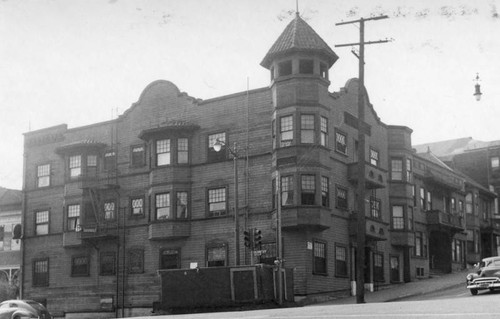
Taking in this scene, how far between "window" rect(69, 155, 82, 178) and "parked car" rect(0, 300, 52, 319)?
15391 mm

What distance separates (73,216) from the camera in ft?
176

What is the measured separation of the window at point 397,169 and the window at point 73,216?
70.8 ft

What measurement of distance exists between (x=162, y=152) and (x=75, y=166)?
25.3ft

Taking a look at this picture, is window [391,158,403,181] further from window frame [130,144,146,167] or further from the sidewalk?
window frame [130,144,146,167]

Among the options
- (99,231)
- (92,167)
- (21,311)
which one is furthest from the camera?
(92,167)

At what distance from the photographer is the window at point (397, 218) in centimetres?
5472

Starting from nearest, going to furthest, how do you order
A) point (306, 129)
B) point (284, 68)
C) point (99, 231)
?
point (306, 129)
point (284, 68)
point (99, 231)

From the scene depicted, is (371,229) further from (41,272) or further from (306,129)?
(41,272)

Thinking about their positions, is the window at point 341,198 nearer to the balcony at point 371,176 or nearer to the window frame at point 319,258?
the balcony at point 371,176

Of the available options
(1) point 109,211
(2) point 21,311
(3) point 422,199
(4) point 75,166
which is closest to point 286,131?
(1) point 109,211

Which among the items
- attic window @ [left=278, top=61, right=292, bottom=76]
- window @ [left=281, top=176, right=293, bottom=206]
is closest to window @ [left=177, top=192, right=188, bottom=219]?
window @ [left=281, top=176, right=293, bottom=206]

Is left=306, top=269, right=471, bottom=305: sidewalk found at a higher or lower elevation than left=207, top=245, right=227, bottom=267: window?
lower

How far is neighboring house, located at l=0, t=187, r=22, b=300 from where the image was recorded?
60.8 meters

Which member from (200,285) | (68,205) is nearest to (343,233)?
(200,285)
